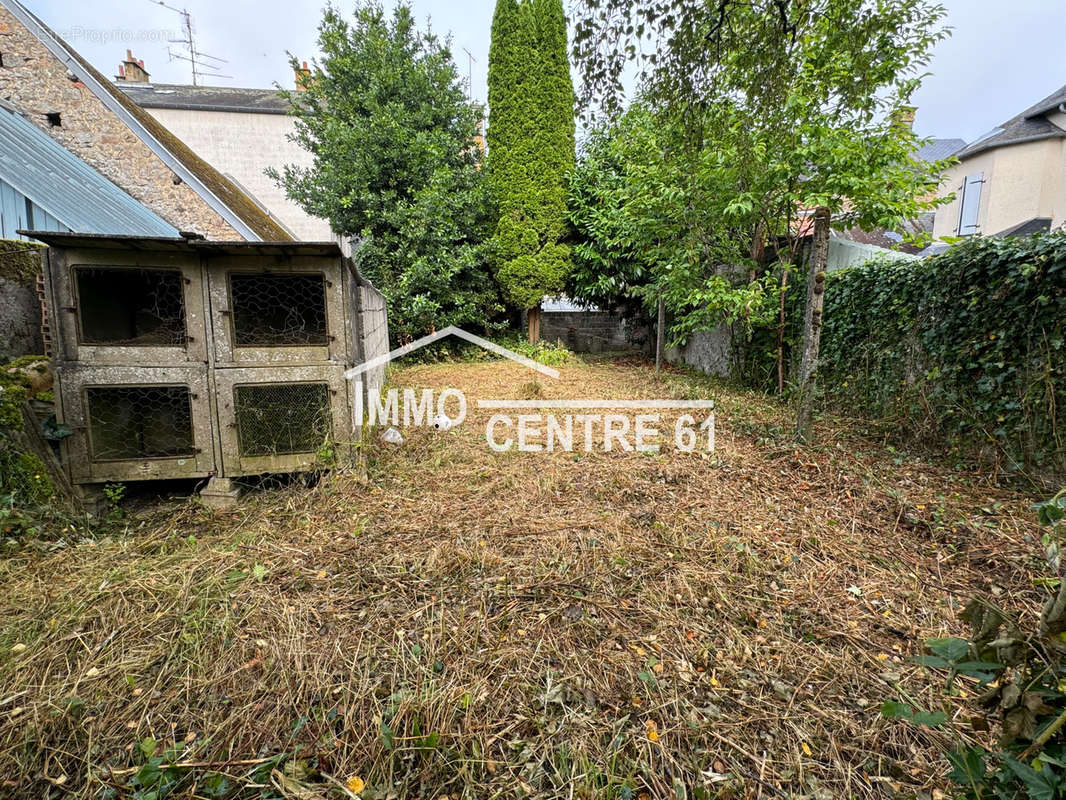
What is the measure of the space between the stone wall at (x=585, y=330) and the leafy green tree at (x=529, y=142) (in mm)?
2191

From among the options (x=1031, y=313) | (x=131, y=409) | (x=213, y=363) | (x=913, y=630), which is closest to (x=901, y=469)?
(x=1031, y=313)

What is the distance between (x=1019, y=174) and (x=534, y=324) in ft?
37.5

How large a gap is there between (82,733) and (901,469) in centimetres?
454

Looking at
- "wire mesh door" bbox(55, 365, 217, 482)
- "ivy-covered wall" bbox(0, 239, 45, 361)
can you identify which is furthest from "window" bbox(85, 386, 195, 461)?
"ivy-covered wall" bbox(0, 239, 45, 361)

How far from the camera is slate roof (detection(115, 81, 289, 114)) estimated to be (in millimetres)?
12469

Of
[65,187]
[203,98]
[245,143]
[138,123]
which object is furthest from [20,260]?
[203,98]

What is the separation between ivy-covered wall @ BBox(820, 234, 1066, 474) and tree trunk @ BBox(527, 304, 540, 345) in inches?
268

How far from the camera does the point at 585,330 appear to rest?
12.1m

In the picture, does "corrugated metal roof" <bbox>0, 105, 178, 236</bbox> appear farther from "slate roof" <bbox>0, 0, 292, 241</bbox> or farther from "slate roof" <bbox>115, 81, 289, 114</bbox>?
"slate roof" <bbox>115, 81, 289, 114</bbox>

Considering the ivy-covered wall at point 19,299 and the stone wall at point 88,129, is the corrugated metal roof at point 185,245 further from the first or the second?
the stone wall at point 88,129

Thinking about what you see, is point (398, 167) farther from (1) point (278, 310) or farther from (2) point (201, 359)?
(2) point (201, 359)

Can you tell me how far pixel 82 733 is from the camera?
4.37ft

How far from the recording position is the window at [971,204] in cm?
1095

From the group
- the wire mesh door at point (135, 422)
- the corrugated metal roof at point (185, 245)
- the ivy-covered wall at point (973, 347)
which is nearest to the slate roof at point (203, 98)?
the corrugated metal roof at point (185, 245)
